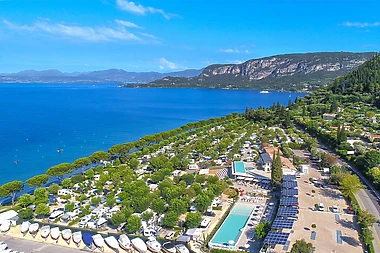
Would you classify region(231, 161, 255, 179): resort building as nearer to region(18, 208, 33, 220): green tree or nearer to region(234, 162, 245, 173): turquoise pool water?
region(234, 162, 245, 173): turquoise pool water

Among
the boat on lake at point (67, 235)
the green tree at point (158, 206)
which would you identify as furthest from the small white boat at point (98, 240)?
the green tree at point (158, 206)

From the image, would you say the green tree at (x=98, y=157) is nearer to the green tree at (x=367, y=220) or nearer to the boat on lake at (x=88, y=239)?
the boat on lake at (x=88, y=239)

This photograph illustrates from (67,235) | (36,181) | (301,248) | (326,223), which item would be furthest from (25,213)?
(326,223)

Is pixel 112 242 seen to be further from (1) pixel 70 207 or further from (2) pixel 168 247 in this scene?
(1) pixel 70 207

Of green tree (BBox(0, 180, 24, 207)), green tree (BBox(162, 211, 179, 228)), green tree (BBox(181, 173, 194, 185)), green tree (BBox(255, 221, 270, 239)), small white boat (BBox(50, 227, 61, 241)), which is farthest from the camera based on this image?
green tree (BBox(181, 173, 194, 185))

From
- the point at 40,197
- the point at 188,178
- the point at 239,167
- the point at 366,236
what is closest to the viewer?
the point at 366,236

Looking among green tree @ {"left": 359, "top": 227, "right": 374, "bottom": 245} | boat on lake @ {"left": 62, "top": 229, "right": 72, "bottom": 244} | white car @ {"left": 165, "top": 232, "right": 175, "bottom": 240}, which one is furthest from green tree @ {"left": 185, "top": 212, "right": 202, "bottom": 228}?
green tree @ {"left": 359, "top": 227, "right": 374, "bottom": 245}
